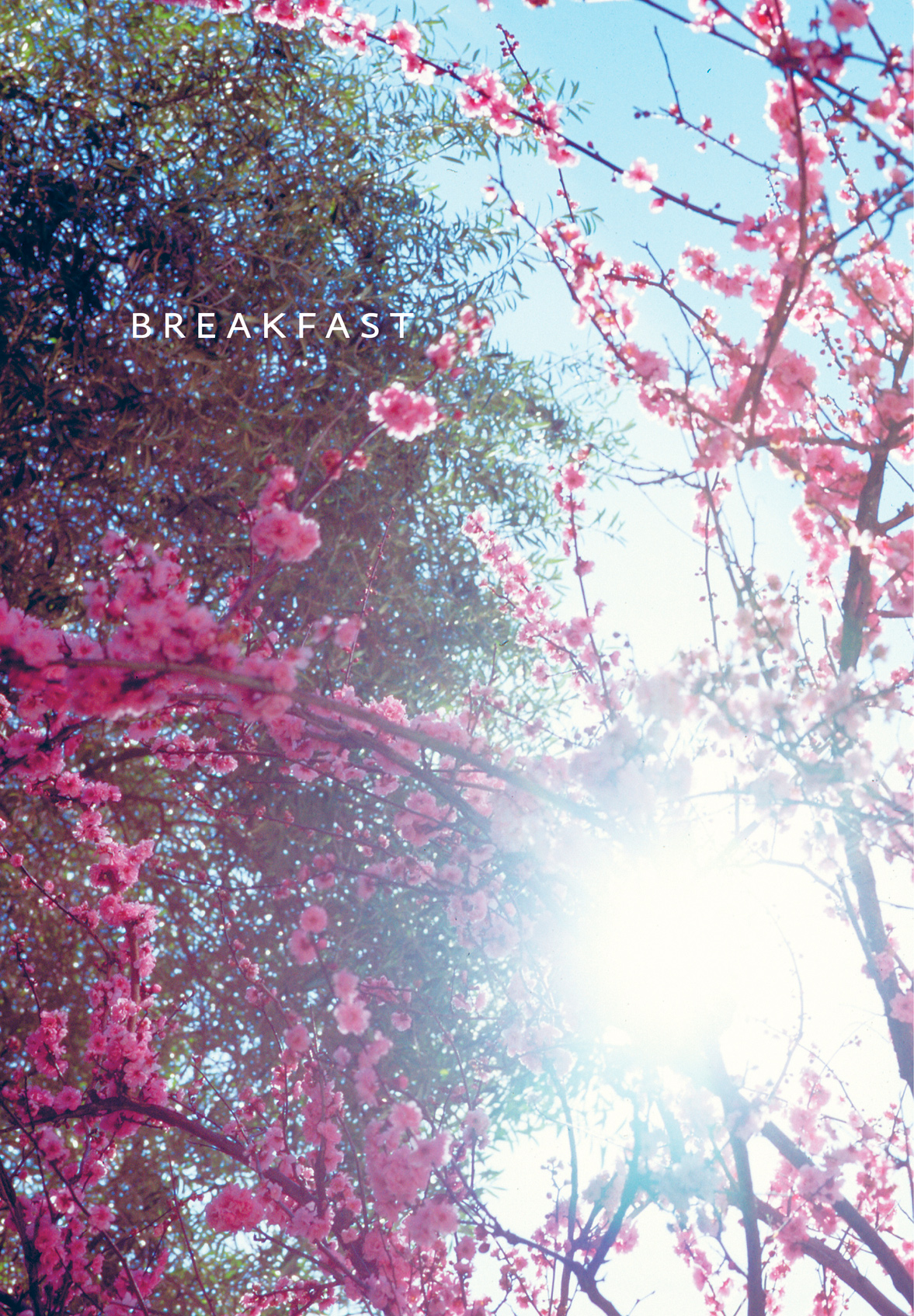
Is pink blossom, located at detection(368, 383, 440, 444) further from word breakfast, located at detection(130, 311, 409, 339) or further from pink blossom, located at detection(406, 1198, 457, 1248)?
pink blossom, located at detection(406, 1198, 457, 1248)

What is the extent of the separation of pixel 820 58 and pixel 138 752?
14.4 feet

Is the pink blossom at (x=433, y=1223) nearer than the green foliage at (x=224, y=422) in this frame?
Yes

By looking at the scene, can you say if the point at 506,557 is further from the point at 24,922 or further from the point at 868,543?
the point at 24,922

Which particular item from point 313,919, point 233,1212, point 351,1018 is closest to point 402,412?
point 313,919

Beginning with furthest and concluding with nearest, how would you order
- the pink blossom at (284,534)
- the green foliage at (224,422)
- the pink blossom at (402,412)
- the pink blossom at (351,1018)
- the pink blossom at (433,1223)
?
the green foliage at (224,422)
the pink blossom at (351,1018)
the pink blossom at (433,1223)
the pink blossom at (402,412)
the pink blossom at (284,534)

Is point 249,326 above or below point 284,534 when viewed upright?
above

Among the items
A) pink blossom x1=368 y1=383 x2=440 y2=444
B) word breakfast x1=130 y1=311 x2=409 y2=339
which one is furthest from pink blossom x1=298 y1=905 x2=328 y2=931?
word breakfast x1=130 y1=311 x2=409 y2=339

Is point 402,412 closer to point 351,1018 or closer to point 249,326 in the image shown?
point 351,1018

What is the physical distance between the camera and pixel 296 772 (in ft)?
9.87

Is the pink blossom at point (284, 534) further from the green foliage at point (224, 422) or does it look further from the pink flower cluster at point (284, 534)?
the green foliage at point (224, 422)

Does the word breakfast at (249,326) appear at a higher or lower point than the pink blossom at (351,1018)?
higher

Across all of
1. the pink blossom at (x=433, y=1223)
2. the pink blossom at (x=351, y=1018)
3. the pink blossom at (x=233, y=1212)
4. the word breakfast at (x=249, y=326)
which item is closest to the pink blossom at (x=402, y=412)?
the pink blossom at (x=351, y=1018)

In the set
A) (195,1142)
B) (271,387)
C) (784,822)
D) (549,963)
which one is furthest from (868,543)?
(195,1142)

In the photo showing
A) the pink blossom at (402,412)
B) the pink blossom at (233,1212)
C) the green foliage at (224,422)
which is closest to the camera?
the pink blossom at (402,412)
